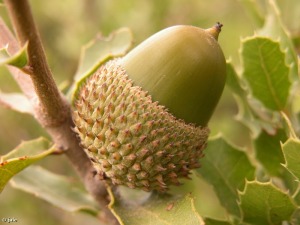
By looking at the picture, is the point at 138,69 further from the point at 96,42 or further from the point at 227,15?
the point at 227,15

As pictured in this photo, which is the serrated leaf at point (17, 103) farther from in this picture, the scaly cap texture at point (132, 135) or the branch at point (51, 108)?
the scaly cap texture at point (132, 135)

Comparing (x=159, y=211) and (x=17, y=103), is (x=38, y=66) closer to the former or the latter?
(x=17, y=103)

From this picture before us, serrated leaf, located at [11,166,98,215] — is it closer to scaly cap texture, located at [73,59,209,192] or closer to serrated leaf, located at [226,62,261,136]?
scaly cap texture, located at [73,59,209,192]

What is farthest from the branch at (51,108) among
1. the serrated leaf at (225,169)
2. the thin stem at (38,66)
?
the serrated leaf at (225,169)

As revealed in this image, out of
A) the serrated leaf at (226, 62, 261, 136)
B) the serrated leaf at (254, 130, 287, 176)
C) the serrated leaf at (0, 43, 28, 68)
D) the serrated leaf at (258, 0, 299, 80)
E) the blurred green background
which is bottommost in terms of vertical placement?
the blurred green background

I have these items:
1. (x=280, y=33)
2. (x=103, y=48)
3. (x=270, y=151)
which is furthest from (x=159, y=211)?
(x=280, y=33)

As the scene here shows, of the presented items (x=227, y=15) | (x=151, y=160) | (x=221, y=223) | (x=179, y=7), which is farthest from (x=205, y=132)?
(x=227, y=15)

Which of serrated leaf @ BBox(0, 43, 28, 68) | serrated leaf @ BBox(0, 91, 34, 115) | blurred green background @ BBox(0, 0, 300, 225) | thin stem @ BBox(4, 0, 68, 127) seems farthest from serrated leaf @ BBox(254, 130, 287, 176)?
blurred green background @ BBox(0, 0, 300, 225)
